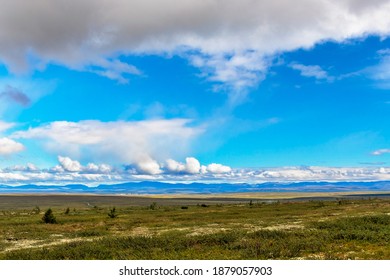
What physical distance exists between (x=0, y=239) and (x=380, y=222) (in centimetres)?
→ 4301

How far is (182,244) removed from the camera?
3186cm

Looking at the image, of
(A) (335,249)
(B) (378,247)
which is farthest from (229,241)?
(B) (378,247)

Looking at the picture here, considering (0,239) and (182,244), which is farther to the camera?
(0,239)

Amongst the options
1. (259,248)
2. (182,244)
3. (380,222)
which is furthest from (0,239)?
(380,222)

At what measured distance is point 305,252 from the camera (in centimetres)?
2569

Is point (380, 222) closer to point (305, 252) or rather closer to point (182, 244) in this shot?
point (305, 252)

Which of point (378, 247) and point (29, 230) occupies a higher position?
point (378, 247)
